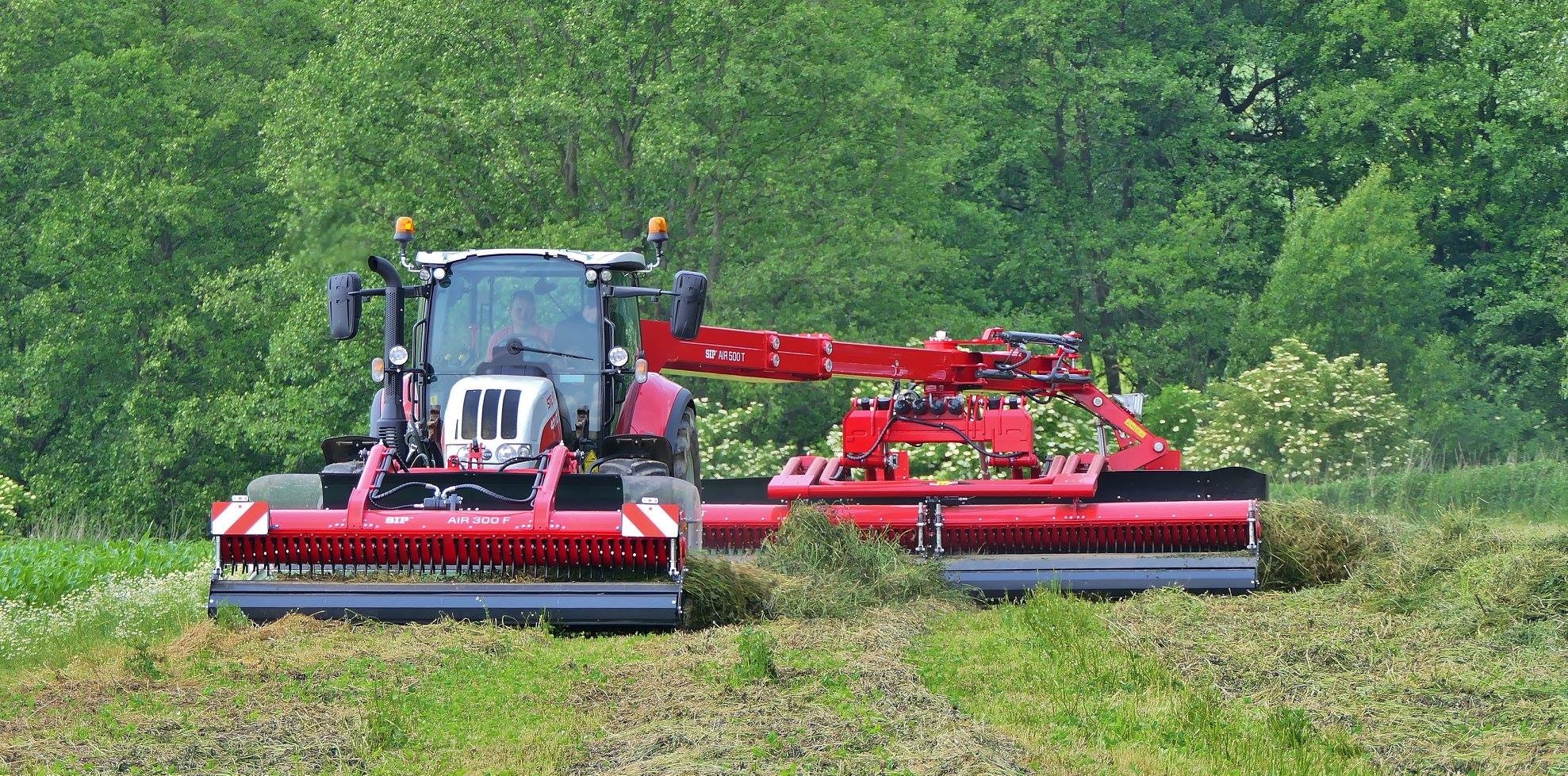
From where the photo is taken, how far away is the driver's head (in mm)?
12742

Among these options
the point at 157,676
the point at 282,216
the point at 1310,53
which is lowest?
the point at 157,676

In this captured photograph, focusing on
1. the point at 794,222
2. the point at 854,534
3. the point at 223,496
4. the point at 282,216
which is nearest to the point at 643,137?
the point at 794,222

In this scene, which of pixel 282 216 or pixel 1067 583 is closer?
pixel 1067 583

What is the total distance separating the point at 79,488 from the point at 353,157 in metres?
9.53

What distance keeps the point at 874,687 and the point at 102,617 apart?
6.36 meters

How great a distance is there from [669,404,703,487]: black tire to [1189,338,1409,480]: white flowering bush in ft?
47.4

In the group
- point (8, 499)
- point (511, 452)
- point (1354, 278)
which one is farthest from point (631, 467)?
point (1354, 278)

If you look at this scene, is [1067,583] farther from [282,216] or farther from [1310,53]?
[1310,53]

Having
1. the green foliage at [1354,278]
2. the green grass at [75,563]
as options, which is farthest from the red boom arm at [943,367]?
the green foliage at [1354,278]

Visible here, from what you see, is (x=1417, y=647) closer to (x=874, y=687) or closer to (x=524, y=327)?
(x=874, y=687)

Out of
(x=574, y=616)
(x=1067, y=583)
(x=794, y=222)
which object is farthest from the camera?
(x=794, y=222)

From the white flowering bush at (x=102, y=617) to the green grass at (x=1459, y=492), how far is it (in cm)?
1345

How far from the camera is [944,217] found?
37.4 metres

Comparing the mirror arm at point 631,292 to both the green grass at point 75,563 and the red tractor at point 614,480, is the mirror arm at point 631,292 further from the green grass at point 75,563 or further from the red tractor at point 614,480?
the green grass at point 75,563
